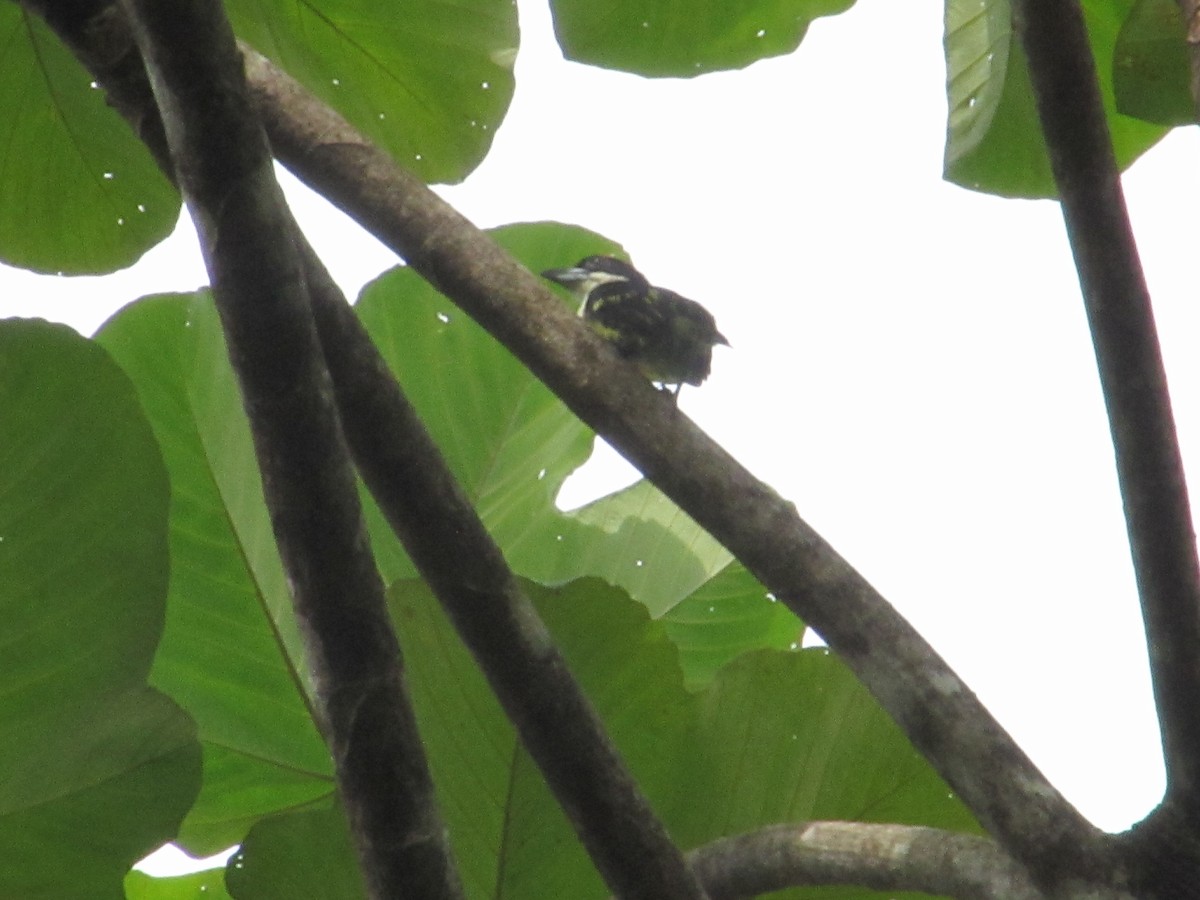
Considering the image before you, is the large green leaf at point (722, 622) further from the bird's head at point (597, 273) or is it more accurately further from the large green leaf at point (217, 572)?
the large green leaf at point (217, 572)

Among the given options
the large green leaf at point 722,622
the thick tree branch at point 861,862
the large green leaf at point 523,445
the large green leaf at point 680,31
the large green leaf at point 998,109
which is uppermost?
the large green leaf at point 680,31

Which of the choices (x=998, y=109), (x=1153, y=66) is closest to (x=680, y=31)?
(x=998, y=109)

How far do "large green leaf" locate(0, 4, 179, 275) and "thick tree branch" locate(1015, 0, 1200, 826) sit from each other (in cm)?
213

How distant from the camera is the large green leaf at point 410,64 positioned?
314cm

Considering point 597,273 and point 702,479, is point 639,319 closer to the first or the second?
point 597,273

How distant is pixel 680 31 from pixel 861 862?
6.64 feet

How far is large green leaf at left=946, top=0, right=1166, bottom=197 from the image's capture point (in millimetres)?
2904

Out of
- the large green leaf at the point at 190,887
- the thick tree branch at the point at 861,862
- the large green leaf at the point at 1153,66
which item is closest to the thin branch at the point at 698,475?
the thick tree branch at the point at 861,862

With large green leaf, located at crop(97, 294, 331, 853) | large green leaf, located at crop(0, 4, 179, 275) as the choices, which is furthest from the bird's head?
large green leaf, located at crop(0, 4, 179, 275)

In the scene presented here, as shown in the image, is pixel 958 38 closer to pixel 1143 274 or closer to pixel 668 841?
pixel 1143 274

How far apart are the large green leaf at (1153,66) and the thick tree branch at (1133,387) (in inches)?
26.2

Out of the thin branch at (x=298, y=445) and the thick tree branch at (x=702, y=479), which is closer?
the thin branch at (x=298, y=445)

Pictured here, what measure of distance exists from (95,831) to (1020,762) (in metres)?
1.32

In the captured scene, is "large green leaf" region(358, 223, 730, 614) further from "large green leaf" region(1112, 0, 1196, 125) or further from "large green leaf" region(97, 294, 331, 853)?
"large green leaf" region(1112, 0, 1196, 125)
